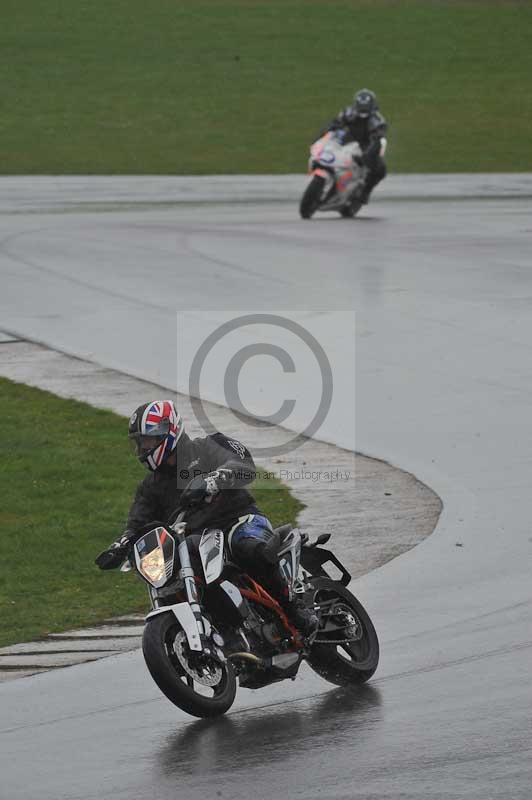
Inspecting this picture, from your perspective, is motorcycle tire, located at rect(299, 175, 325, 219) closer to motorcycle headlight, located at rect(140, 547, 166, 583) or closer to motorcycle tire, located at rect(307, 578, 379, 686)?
motorcycle tire, located at rect(307, 578, 379, 686)

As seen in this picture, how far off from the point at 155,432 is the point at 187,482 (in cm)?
37

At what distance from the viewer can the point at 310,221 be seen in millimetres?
28547

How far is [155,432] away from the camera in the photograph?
854cm

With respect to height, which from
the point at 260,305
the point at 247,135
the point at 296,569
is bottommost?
the point at 247,135

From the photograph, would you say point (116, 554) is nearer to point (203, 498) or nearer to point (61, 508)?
point (203, 498)

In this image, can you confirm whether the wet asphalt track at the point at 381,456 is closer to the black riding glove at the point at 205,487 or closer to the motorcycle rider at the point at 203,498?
the motorcycle rider at the point at 203,498

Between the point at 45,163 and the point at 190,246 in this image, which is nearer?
the point at 190,246

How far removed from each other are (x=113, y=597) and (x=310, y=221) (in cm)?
1804

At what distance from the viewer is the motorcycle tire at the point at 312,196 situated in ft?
93.0

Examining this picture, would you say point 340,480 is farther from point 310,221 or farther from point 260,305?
point 310,221

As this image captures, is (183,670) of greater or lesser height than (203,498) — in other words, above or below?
below

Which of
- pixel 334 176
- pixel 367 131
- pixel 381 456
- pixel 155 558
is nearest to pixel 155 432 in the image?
pixel 155 558

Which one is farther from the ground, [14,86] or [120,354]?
[120,354]

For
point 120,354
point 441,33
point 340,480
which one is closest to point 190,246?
point 120,354
